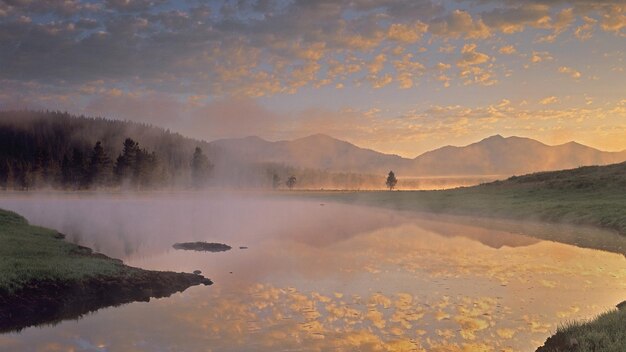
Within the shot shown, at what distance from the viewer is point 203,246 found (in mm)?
45062

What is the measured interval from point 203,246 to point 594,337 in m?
34.7

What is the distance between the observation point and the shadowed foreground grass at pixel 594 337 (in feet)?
48.7

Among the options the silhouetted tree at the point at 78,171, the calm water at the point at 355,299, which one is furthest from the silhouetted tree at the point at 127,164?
the calm water at the point at 355,299

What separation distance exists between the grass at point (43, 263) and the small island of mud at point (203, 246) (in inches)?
366

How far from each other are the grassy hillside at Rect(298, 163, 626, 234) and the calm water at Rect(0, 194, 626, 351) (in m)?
24.6

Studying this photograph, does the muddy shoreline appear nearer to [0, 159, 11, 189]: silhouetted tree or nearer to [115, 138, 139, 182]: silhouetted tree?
[115, 138, 139, 182]: silhouetted tree

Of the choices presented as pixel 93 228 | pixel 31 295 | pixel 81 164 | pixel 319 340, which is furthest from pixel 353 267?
pixel 81 164

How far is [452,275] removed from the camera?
32.0 meters

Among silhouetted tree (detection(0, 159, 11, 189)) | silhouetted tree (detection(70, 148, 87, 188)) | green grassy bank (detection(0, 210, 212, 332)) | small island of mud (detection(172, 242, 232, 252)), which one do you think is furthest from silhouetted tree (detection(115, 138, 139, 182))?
green grassy bank (detection(0, 210, 212, 332))

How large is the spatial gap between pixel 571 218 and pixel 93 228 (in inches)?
2406

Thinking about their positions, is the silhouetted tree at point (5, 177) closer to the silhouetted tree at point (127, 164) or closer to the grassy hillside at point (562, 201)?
the silhouetted tree at point (127, 164)

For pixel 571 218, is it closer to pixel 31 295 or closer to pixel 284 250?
pixel 284 250

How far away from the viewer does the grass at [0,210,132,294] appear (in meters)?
24.6

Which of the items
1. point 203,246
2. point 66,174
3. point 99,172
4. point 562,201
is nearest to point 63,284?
point 203,246
